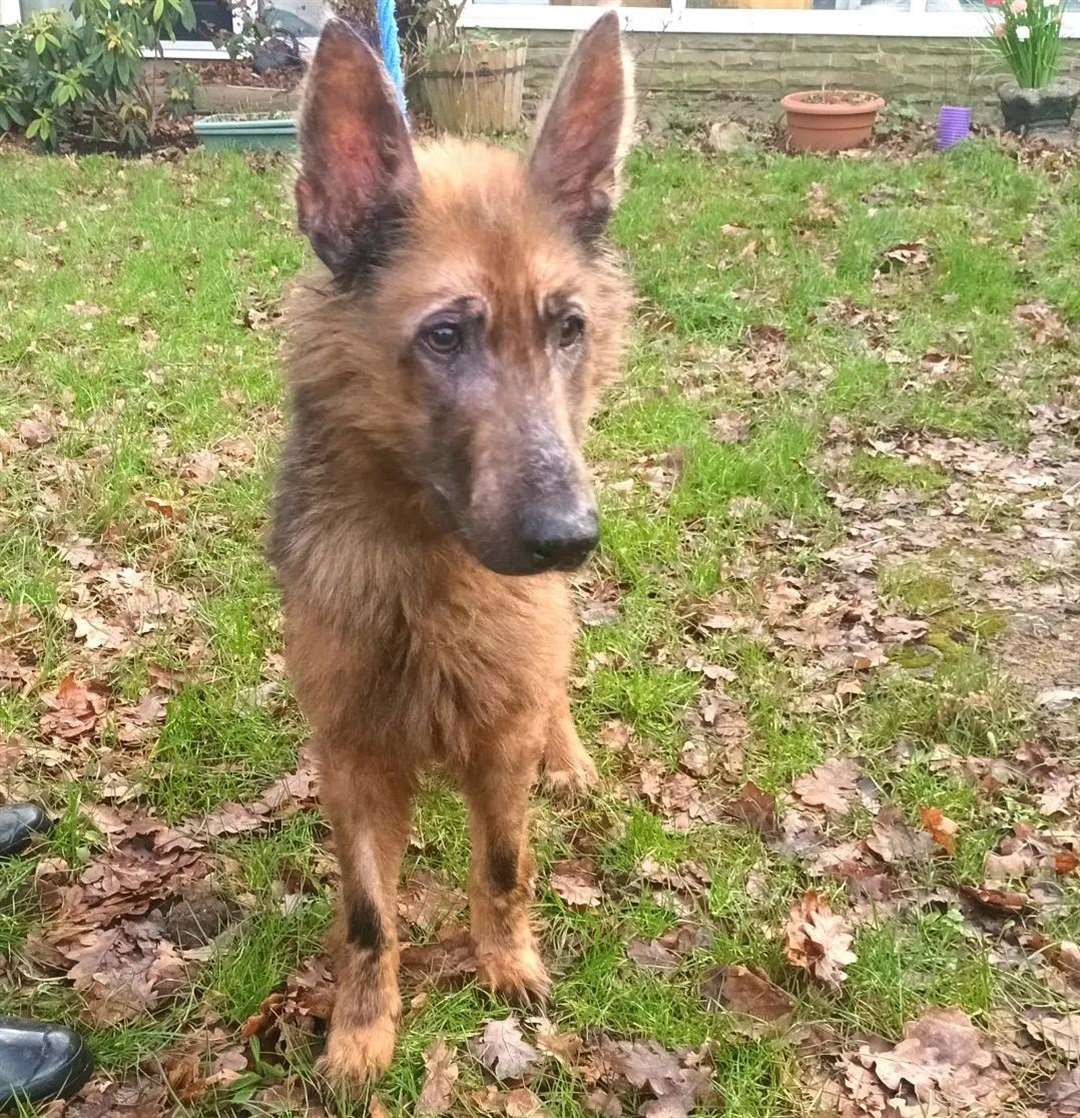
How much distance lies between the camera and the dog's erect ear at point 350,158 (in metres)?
1.96

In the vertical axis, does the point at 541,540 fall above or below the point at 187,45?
below

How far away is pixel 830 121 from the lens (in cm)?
918

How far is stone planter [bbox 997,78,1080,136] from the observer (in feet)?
29.3

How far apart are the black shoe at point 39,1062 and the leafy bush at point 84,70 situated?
9193 mm

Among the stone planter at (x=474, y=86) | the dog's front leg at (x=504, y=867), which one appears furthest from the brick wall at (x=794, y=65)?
the dog's front leg at (x=504, y=867)

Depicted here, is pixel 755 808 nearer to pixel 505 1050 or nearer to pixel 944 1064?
pixel 944 1064

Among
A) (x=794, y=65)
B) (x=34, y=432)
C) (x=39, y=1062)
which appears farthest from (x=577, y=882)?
(x=794, y=65)

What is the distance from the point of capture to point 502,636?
7.41 ft

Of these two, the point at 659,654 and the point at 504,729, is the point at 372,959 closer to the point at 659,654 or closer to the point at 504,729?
the point at 504,729

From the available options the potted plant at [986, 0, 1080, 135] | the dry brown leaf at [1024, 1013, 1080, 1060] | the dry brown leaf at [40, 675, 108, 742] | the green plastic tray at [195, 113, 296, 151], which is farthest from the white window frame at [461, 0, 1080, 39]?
the dry brown leaf at [1024, 1013, 1080, 1060]

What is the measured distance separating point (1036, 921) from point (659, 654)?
1.37 metres

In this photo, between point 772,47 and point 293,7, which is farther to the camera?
point 293,7

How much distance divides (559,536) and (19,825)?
1.84 m

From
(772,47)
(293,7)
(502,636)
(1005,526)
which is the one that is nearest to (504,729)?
(502,636)
